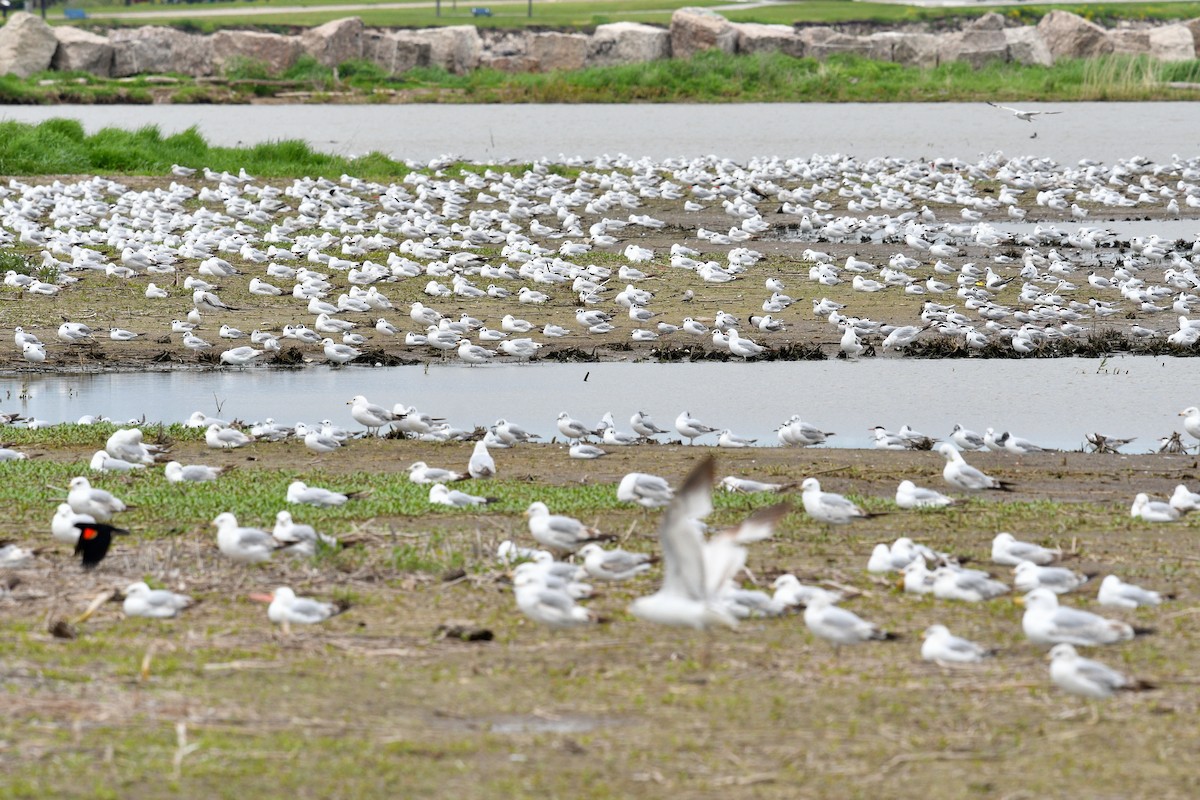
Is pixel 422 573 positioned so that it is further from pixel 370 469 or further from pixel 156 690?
pixel 370 469

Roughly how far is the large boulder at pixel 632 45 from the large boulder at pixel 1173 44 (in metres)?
20.7

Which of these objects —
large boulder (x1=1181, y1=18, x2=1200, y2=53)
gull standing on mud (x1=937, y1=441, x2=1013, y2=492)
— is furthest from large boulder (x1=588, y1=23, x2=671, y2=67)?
gull standing on mud (x1=937, y1=441, x2=1013, y2=492)

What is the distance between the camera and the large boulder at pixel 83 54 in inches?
2849

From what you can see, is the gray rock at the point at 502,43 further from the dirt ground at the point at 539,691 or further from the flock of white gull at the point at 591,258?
the dirt ground at the point at 539,691

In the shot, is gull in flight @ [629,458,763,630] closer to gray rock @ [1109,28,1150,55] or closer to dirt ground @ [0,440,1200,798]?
dirt ground @ [0,440,1200,798]

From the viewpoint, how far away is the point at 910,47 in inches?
2886

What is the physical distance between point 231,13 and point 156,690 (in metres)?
98.9

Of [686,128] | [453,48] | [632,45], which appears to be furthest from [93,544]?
[453,48]

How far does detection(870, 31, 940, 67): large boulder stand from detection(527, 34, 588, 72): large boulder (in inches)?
508

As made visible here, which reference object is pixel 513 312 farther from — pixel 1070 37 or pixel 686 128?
pixel 1070 37

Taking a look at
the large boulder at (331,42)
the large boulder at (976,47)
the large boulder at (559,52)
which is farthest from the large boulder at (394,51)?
the large boulder at (976,47)

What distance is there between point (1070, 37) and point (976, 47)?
3.82 metres

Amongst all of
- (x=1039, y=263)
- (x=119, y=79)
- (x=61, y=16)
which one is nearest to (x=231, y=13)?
(x=61, y=16)

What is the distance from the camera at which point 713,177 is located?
119ft
